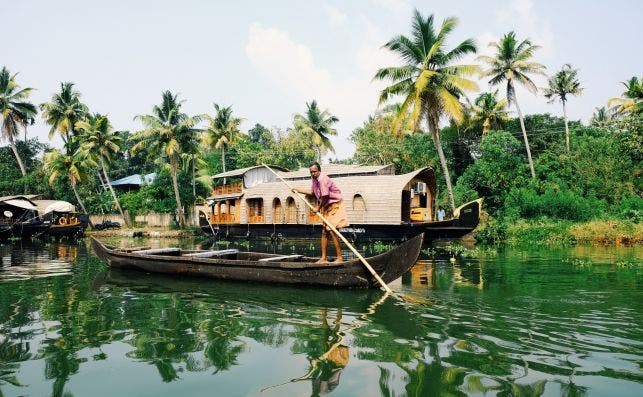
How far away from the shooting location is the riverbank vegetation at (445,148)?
774 inches

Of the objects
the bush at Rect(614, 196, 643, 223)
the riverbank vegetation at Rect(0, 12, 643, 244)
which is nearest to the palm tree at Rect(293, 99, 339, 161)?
the riverbank vegetation at Rect(0, 12, 643, 244)

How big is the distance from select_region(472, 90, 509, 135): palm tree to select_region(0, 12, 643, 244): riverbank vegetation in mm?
66

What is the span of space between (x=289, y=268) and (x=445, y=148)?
2219 centimetres

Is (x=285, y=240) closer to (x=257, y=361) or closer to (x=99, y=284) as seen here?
(x=99, y=284)

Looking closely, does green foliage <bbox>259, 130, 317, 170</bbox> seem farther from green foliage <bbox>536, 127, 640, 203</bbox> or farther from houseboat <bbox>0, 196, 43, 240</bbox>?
green foliage <bbox>536, 127, 640, 203</bbox>

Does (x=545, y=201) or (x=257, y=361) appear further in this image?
(x=545, y=201)

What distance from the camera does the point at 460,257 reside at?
44.1 feet

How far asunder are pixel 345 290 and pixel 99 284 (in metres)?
5.14

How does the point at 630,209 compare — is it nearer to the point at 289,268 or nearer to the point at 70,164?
the point at 289,268

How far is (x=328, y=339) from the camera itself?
5098 mm

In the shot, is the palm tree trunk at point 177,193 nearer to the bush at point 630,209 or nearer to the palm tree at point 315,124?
the palm tree at point 315,124

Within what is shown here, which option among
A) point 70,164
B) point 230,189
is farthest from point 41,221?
point 230,189

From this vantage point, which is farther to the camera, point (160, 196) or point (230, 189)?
point (160, 196)

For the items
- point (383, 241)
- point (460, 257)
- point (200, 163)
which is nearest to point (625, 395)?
point (460, 257)
